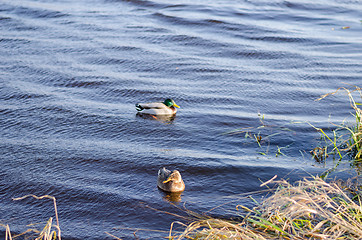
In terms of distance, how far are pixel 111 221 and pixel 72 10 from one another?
462 inches

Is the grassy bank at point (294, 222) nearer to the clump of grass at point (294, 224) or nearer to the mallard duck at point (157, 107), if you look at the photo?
the clump of grass at point (294, 224)

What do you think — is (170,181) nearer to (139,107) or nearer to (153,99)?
(139,107)

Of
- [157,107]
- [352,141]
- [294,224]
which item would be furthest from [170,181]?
[157,107]

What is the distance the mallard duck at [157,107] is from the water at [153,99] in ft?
0.56

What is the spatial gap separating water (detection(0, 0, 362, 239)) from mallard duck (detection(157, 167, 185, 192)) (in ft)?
0.46

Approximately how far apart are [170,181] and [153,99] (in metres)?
3.81

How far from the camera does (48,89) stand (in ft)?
33.9

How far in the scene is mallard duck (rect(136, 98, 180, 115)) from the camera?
9.20 meters

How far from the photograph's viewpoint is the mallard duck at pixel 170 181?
6.43 metres

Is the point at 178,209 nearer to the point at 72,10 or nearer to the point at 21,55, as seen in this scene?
the point at 21,55

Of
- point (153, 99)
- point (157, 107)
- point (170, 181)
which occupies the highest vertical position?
point (170, 181)

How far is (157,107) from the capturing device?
9.27 metres

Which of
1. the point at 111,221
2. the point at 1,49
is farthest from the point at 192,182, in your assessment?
the point at 1,49

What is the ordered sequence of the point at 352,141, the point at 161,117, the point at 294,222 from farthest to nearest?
the point at 161,117 → the point at 352,141 → the point at 294,222
